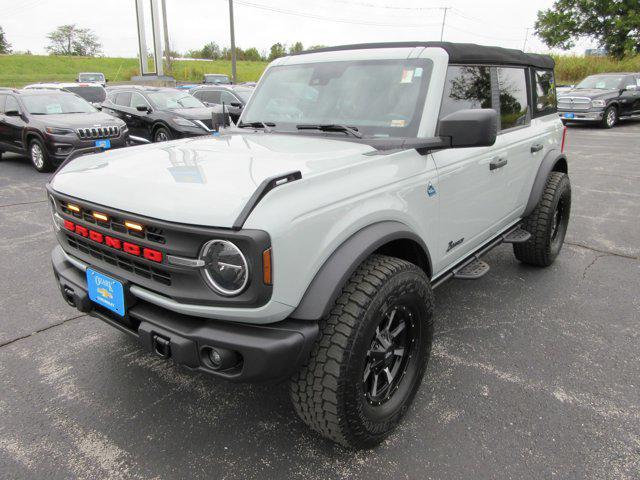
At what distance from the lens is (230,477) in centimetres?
209

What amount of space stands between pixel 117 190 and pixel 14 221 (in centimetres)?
509

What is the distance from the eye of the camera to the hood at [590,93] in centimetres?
1552

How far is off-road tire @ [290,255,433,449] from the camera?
1906 mm

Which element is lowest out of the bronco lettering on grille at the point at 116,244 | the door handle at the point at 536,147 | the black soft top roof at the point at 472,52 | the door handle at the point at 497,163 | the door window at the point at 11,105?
the bronco lettering on grille at the point at 116,244

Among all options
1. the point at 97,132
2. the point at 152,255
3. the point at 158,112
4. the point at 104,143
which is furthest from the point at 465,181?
the point at 158,112

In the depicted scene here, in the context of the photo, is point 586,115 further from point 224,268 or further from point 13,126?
point 224,268

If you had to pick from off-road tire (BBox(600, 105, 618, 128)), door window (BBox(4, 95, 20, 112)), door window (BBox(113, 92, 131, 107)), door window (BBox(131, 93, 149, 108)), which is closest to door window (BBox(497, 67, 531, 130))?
door window (BBox(131, 93, 149, 108))

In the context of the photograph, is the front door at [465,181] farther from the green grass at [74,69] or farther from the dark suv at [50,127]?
the green grass at [74,69]

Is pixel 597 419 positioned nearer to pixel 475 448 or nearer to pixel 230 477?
pixel 475 448

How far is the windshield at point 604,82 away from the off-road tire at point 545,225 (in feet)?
48.7

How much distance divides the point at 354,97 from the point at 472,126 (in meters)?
0.87

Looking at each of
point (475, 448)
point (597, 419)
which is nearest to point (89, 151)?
point (475, 448)

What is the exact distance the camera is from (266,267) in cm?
169

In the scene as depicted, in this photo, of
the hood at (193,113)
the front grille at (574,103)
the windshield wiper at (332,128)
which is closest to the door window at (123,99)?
the hood at (193,113)
